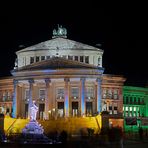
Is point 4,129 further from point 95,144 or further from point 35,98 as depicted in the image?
point 95,144

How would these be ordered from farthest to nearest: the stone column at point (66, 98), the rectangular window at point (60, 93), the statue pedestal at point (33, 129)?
1. the rectangular window at point (60, 93)
2. the stone column at point (66, 98)
3. the statue pedestal at point (33, 129)

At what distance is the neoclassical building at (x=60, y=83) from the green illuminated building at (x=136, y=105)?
6.74 metres

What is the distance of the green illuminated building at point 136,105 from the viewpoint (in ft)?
338

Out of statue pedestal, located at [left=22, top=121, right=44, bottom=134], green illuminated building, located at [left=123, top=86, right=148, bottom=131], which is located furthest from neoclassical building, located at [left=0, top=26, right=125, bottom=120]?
statue pedestal, located at [left=22, top=121, right=44, bottom=134]

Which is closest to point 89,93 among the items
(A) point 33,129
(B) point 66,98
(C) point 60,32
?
(B) point 66,98

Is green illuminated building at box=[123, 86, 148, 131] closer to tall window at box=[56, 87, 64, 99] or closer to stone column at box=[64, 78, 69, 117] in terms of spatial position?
tall window at box=[56, 87, 64, 99]

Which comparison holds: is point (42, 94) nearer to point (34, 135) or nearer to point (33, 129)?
point (33, 129)

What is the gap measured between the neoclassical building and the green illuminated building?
6.74 meters

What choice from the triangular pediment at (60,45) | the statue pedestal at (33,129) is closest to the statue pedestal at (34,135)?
the statue pedestal at (33,129)

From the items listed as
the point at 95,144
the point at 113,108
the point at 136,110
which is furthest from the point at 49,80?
the point at 95,144

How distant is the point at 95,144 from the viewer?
4494 cm

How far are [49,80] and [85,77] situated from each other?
7.16m

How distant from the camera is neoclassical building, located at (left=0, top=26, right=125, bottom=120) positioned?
8700 cm

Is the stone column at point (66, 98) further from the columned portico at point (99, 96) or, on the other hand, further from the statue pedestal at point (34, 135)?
the statue pedestal at point (34, 135)
